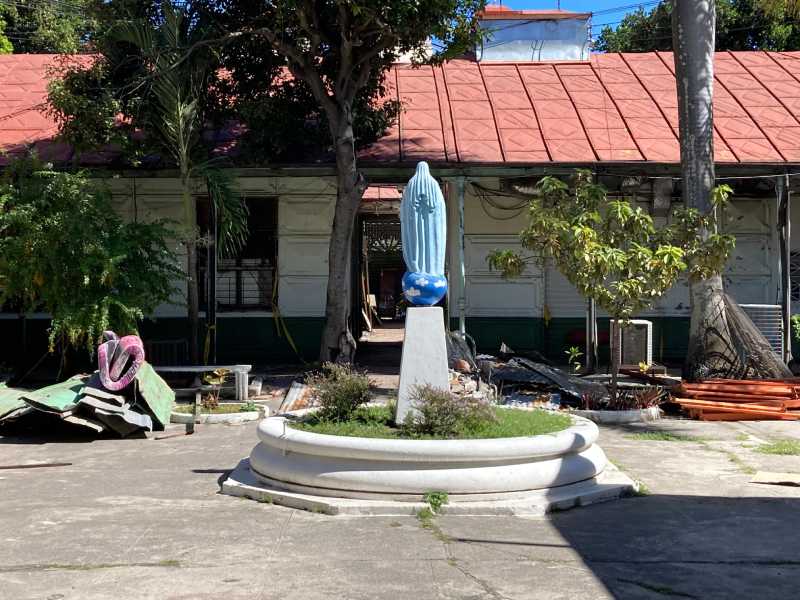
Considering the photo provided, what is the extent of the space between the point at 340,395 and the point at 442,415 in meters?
1.05

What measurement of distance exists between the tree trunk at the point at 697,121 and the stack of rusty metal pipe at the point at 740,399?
95cm

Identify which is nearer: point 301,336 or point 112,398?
point 112,398

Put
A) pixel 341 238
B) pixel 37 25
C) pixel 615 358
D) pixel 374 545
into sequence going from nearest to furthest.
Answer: pixel 374 545
pixel 615 358
pixel 341 238
pixel 37 25

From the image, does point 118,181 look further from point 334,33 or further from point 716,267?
point 716,267

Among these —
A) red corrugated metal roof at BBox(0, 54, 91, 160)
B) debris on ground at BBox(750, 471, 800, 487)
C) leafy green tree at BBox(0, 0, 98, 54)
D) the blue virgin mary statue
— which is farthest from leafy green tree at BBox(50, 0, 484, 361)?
leafy green tree at BBox(0, 0, 98, 54)

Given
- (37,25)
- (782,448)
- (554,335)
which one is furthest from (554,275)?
(37,25)

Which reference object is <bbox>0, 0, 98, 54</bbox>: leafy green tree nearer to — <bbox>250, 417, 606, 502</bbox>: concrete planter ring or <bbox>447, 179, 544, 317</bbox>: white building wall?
<bbox>447, 179, 544, 317</bbox>: white building wall

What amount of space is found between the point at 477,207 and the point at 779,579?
12097 millimetres

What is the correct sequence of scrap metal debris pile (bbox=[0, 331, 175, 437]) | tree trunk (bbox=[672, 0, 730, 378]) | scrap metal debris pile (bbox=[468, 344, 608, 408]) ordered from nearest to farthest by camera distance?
1. scrap metal debris pile (bbox=[0, 331, 175, 437])
2. scrap metal debris pile (bbox=[468, 344, 608, 408])
3. tree trunk (bbox=[672, 0, 730, 378])

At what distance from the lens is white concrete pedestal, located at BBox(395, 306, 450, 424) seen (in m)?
7.65

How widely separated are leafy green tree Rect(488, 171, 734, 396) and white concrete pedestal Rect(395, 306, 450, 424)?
334 centimetres

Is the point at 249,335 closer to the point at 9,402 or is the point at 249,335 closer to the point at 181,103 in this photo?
the point at 181,103

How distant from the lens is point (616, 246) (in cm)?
1100

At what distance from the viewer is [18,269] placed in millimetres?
12203
